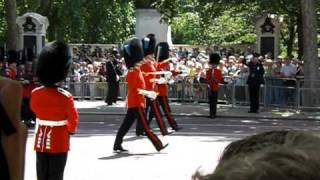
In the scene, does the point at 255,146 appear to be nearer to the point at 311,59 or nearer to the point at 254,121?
the point at 254,121

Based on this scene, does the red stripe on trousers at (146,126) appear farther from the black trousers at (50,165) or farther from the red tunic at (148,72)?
the black trousers at (50,165)

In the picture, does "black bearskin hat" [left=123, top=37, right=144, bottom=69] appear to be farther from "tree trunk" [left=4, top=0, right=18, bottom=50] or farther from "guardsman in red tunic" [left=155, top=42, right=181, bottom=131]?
"tree trunk" [left=4, top=0, right=18, bottom=50]

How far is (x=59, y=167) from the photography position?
23.5ft

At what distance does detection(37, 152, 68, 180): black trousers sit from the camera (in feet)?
23.2

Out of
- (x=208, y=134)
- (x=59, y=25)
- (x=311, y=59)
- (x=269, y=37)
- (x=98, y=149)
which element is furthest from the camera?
(x=59, y=25)

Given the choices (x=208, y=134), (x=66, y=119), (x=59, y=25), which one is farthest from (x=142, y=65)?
(x=59, y=25)

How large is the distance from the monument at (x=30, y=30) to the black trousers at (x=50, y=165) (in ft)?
80.5

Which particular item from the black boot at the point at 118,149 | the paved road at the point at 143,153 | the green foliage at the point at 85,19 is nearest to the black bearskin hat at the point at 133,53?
the black boot at the point at 118,149

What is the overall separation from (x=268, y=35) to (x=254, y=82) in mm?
6969

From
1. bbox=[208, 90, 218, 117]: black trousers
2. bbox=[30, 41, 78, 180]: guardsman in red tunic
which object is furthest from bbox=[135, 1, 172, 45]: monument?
bbox=[30, 41, 78, 180]: guardsman in red tunic

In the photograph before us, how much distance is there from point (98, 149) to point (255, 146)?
11911 mm

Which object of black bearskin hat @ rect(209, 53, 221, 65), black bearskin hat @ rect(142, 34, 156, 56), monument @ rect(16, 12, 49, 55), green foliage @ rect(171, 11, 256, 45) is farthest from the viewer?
green foliage @ rect(171, 11, 256, 45)

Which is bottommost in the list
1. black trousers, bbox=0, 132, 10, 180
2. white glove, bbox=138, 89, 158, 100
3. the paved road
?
the paved road

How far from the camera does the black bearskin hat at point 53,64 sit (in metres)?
7.47
